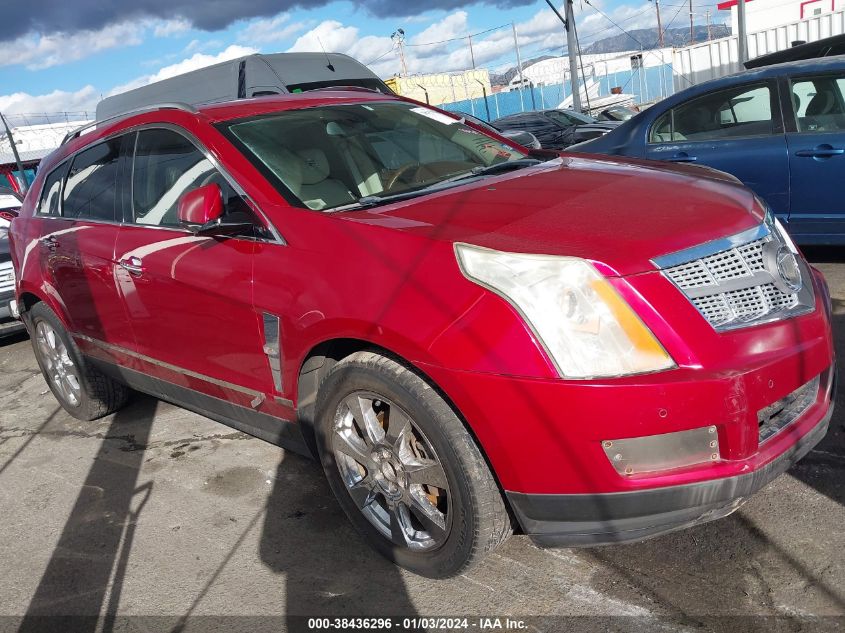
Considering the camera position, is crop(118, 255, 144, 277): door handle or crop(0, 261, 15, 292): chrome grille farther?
crop(0, 261, 15, 292): chrome grille

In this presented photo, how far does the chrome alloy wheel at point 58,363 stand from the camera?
16.5 ft

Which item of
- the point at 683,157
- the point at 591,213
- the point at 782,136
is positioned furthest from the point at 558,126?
the point at 591,213

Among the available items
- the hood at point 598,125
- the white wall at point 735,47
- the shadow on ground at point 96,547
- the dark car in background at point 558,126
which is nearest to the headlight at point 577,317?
the shadow on ground at point 96,547

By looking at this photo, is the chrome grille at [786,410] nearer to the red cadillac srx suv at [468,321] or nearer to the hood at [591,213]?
the red cadillac srx suv at [468,321]

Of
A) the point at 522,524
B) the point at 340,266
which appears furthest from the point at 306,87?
the point at 522,524

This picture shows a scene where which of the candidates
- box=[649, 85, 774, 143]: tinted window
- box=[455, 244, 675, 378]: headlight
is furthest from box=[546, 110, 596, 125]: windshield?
box=[455, 244, 675, 378]: headlight

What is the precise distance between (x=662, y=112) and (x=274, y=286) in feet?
15.0

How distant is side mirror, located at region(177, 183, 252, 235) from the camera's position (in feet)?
10.3

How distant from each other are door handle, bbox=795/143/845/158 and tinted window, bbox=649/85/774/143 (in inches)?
12.8

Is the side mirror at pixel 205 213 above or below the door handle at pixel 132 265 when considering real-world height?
above

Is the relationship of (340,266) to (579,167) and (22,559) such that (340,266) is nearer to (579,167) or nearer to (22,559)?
(579,167)

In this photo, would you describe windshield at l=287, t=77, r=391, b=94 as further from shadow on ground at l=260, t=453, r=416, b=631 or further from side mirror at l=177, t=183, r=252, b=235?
shadow on ground at l=260, t=453, r=416, b=631

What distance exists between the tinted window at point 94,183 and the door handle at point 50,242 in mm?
156

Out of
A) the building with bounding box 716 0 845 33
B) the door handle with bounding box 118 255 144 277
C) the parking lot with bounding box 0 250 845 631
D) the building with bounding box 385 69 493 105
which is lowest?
the building with bounding box 385 69 493 105
